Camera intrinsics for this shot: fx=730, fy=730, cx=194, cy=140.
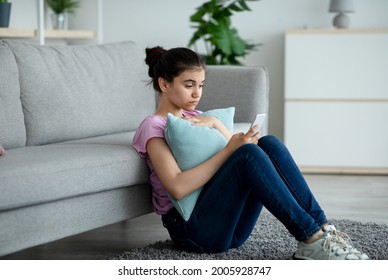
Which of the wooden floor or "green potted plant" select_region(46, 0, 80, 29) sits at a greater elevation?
"green potted plant" select_region(46, 0, 80, 29)

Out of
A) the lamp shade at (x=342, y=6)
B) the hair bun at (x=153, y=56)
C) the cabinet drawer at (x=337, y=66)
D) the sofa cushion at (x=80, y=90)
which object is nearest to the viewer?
the hair bun at (x=153, y=56)

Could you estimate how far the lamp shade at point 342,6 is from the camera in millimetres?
5074

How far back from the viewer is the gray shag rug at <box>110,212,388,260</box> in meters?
2.74

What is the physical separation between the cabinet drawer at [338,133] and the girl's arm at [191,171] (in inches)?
101

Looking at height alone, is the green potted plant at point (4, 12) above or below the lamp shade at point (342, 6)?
below

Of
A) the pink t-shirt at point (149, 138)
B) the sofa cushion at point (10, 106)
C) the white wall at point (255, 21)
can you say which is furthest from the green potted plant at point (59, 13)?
the pink t-shirt at point (149, 138)

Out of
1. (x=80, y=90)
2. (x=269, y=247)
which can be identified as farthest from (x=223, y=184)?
(x=80, y=90)

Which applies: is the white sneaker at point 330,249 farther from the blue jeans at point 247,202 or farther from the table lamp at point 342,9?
the table lamp at point 342,9

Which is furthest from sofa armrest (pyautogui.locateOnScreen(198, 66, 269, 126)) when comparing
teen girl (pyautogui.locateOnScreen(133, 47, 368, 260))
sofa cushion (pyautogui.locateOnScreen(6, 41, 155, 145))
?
teen girl (pyautogui.locateOnScreen(133, 47, 368, 260))

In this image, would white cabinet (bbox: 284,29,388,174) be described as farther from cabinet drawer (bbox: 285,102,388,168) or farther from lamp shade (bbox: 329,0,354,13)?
lamp shade (bbox: 329,0,354,13)

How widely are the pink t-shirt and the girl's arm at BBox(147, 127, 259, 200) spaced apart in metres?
0.11

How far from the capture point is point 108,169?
2.70 m
